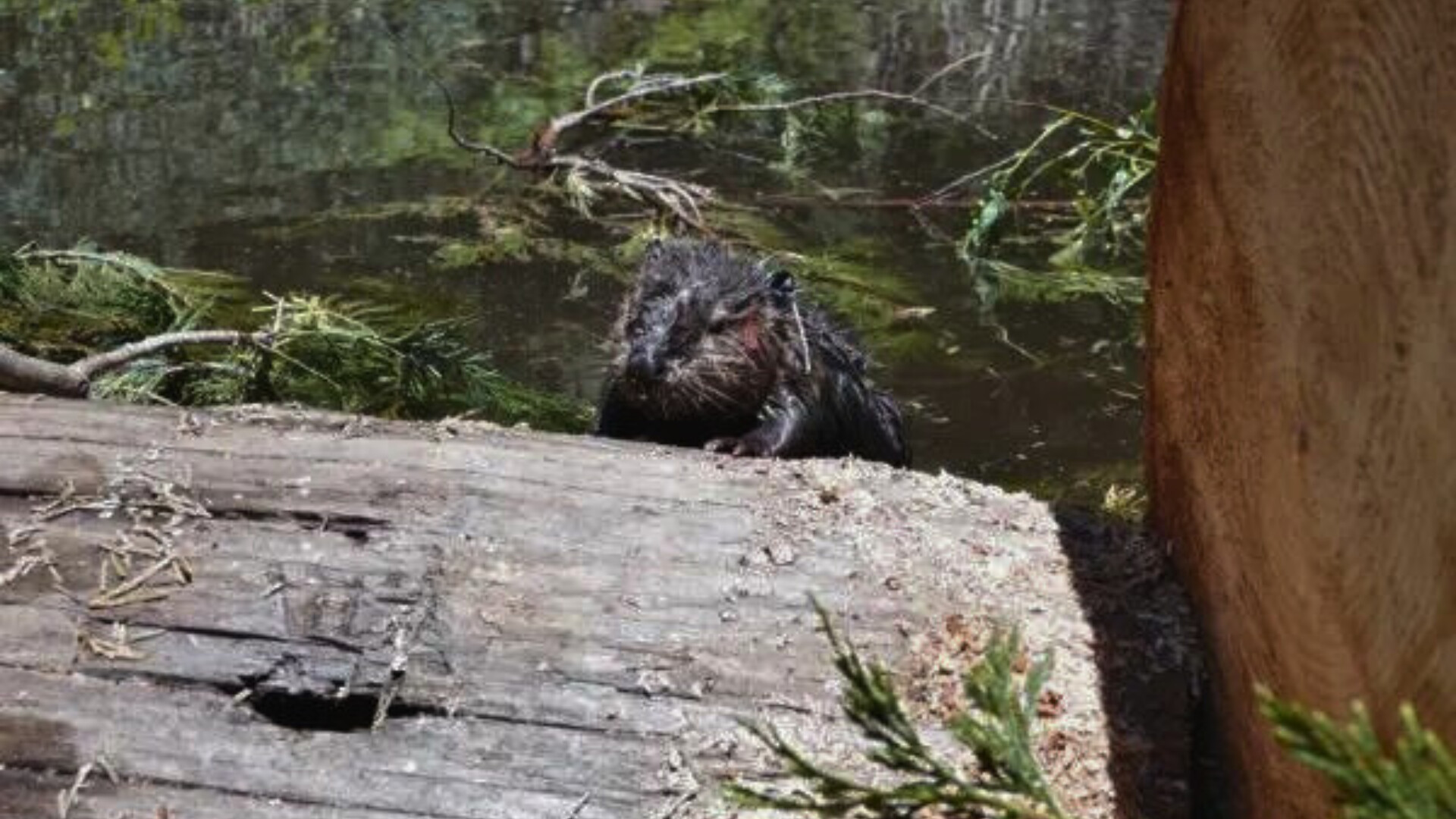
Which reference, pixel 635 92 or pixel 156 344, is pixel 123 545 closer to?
pixel 156 344

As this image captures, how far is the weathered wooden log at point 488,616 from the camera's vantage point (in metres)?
2.92

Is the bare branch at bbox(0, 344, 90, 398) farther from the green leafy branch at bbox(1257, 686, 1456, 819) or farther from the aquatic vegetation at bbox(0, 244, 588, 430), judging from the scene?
the green leafy branch at bbox(1257, 686, 1456, 819)

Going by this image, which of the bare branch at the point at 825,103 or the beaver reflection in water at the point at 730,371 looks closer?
the beaver reflection in water at the point at 730,371

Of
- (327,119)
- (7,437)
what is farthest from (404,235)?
(7,437)

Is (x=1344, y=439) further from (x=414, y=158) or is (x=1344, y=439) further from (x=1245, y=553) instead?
(x=414, y=158)

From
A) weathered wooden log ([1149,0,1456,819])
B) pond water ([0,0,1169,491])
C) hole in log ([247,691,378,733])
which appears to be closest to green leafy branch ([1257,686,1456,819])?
→ weathered wooden log ([1149,0,1456,819])

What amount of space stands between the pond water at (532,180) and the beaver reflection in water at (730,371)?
45.7 inches

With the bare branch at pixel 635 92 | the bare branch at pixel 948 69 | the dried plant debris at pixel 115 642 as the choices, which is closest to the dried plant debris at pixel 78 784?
the dried plant debris at pixel 115 642

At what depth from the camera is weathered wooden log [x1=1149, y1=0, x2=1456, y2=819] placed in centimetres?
199

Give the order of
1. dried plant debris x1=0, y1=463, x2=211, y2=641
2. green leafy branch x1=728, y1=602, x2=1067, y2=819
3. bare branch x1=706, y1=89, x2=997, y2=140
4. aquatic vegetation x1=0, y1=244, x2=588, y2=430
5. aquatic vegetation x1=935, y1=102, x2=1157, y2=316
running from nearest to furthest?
1. green leafy branch x1=728, y1=602, x2=1067, y2=819
2. dried plant debris x1=0, y1=463, x2=211, y2=641
3. aquatic vegetation x1=0, y1=244, x2=588, y2=430
4. aquatic vegetation x1=935, y1=102, x2=1157, y2=316
5. bare branch x1=706, y1=89, x2=997, y2=140

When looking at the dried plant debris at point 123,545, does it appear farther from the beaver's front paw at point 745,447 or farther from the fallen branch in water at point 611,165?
the fallen branch in water at point 611,165

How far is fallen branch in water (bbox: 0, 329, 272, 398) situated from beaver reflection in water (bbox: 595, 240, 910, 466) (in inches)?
38.7

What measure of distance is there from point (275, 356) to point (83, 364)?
2.34ft

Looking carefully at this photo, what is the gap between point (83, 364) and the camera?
4492 mm
